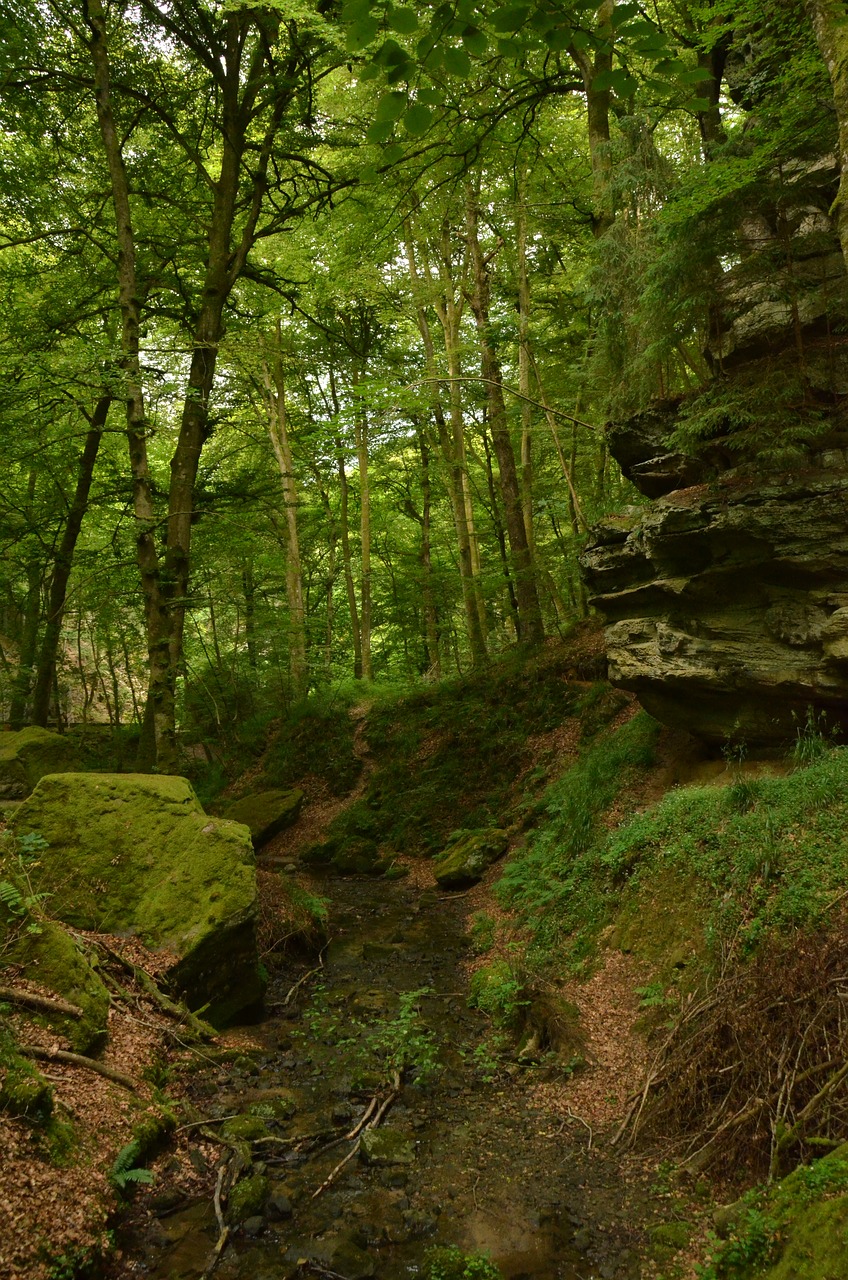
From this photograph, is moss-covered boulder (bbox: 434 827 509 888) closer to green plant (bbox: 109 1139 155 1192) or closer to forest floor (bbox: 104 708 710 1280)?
forest floor (bbox: 104 708 710 1280)

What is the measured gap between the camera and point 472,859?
11508mm

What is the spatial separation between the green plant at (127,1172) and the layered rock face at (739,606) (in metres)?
6.81

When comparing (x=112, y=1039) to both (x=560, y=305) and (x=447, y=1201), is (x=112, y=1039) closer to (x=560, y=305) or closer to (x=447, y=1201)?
(x=447, y=1201)

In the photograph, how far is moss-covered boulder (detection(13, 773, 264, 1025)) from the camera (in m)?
6.63

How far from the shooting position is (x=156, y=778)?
8.15 meters

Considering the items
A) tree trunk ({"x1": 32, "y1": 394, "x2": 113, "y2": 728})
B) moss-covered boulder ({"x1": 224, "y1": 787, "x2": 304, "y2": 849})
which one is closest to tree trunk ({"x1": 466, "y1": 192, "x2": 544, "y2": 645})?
moss-covered boulder ({"x1": 224, "y1": 787, "x2": 304, "y2": 849})

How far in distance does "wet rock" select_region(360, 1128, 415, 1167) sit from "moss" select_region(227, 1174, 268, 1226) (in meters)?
0.73

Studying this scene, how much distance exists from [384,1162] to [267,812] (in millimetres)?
10989

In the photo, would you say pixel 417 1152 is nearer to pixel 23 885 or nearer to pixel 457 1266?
pixel 457 1266

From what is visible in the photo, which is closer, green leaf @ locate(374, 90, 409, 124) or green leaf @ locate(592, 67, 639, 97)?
green leaf @ locate(374, 90, 409, 124)

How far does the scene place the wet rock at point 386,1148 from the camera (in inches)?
188

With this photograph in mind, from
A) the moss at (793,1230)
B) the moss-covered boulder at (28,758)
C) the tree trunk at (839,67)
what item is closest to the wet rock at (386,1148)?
the moss at (793,1230)

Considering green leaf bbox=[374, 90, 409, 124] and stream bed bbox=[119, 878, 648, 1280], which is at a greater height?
green leaf bbox=[374, 90, 409, 124]

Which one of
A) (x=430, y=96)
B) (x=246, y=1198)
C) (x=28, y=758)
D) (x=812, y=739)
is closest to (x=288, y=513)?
(x=28, y=758)
